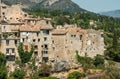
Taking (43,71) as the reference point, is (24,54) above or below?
above

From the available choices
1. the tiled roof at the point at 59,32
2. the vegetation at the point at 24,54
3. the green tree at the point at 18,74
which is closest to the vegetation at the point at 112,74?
the tiled roof at the point at 59,32

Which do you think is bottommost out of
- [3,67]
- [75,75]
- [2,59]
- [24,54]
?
[75,75]

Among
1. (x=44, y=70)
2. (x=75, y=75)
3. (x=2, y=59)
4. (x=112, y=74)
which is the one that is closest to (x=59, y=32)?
(x=44, y=70)

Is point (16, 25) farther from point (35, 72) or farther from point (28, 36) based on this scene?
point (35, 72)

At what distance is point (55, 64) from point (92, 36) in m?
11.7

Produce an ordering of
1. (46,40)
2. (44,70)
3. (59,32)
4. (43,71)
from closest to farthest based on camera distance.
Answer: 1. (43,71)
2. (44,70)
3. (46,40)
4. (59,32)

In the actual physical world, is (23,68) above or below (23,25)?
below

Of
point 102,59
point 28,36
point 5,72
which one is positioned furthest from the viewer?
point 102,59

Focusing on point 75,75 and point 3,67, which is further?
point 75,75

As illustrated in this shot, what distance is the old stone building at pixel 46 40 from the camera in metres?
77.0

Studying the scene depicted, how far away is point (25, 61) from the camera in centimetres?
7694

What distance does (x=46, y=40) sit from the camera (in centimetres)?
8019

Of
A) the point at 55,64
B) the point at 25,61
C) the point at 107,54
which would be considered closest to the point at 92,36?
the point at 107,54

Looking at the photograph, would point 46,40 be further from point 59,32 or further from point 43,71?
point 43,71
